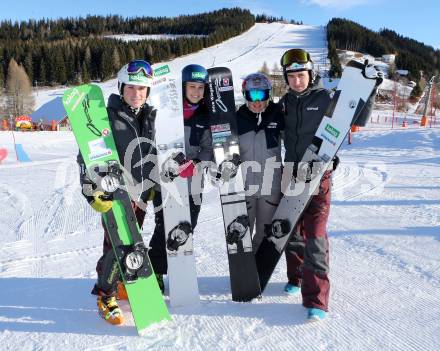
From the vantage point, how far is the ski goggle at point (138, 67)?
2730 mm


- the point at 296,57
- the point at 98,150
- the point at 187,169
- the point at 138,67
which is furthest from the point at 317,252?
the point at 138,67

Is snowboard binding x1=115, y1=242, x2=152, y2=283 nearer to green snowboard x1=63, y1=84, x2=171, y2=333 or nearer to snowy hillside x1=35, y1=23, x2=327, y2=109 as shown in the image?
green snowboard x1=63, y1=84, x2=171, y2=333

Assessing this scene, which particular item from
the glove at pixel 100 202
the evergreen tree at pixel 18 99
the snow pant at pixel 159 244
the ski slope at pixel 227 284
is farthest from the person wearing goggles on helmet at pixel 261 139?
the evergreen tree at pixel 18 99

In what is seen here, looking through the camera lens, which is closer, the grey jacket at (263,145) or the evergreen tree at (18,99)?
the grey jacket at (263,145)

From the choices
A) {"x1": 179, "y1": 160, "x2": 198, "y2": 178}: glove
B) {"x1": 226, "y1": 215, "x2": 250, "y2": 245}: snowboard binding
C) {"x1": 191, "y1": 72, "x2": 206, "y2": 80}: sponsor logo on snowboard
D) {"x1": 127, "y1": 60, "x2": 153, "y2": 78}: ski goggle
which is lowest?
{"x1": 226, "y1": 215, "x2": 250, "y2": 245}: snowboard binding

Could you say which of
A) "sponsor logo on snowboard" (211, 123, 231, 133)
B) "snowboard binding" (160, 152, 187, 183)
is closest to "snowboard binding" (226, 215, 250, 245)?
"snowboard binding" (160, 152, 187, 183)

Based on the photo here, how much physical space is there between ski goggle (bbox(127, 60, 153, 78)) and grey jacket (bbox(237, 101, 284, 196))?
768 millimetres

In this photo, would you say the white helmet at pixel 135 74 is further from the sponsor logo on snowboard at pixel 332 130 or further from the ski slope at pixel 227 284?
the ski slope at pixel 227 284

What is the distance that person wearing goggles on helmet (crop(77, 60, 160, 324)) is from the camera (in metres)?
2.72

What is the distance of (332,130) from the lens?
279 cm

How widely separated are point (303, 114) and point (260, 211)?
2.82 feet

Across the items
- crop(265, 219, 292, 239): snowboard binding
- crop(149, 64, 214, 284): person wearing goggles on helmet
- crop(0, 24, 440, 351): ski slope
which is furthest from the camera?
crop(149, 64, 214, 284): person wearing goggles on helmet

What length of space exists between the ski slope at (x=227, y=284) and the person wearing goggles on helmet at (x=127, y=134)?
0.20 meters

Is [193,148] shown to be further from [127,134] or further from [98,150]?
[98,150]
